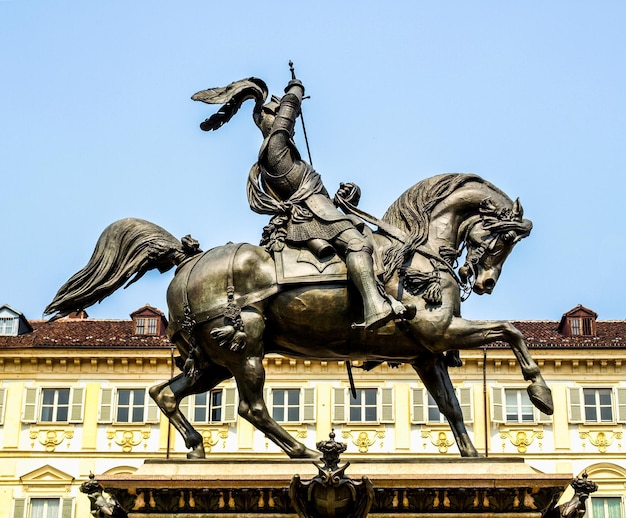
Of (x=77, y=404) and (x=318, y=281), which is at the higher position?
(x=77, y=404)

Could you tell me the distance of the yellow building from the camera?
53719mm

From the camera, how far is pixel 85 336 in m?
56.8

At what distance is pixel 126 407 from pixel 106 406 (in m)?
0.71

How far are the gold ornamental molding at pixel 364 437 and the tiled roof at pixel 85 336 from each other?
7.14 metres

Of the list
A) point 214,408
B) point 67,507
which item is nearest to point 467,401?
point 214,408

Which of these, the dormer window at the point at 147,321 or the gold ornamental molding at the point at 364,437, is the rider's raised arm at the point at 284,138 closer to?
the gold ornamental molding at the point at 364,437

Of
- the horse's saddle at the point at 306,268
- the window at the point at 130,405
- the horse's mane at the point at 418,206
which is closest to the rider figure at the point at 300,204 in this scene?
the horse's saddle at the point at 306,268

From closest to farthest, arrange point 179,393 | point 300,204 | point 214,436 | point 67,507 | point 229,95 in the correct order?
point 179,393 → point 300,204 → point 229,95 → point 67,507 → point 214,436

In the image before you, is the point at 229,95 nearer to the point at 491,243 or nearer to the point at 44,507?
the point at 491,243

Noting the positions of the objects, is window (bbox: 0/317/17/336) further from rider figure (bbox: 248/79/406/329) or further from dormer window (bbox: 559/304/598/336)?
rider figure (bbox: 248/79/406/329)

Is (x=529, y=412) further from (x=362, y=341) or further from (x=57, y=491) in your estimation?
(x=362, y=341)

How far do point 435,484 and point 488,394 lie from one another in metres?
38.1

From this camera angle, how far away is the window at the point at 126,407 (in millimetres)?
54688

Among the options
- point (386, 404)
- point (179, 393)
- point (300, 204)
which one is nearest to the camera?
point (179, 393)
